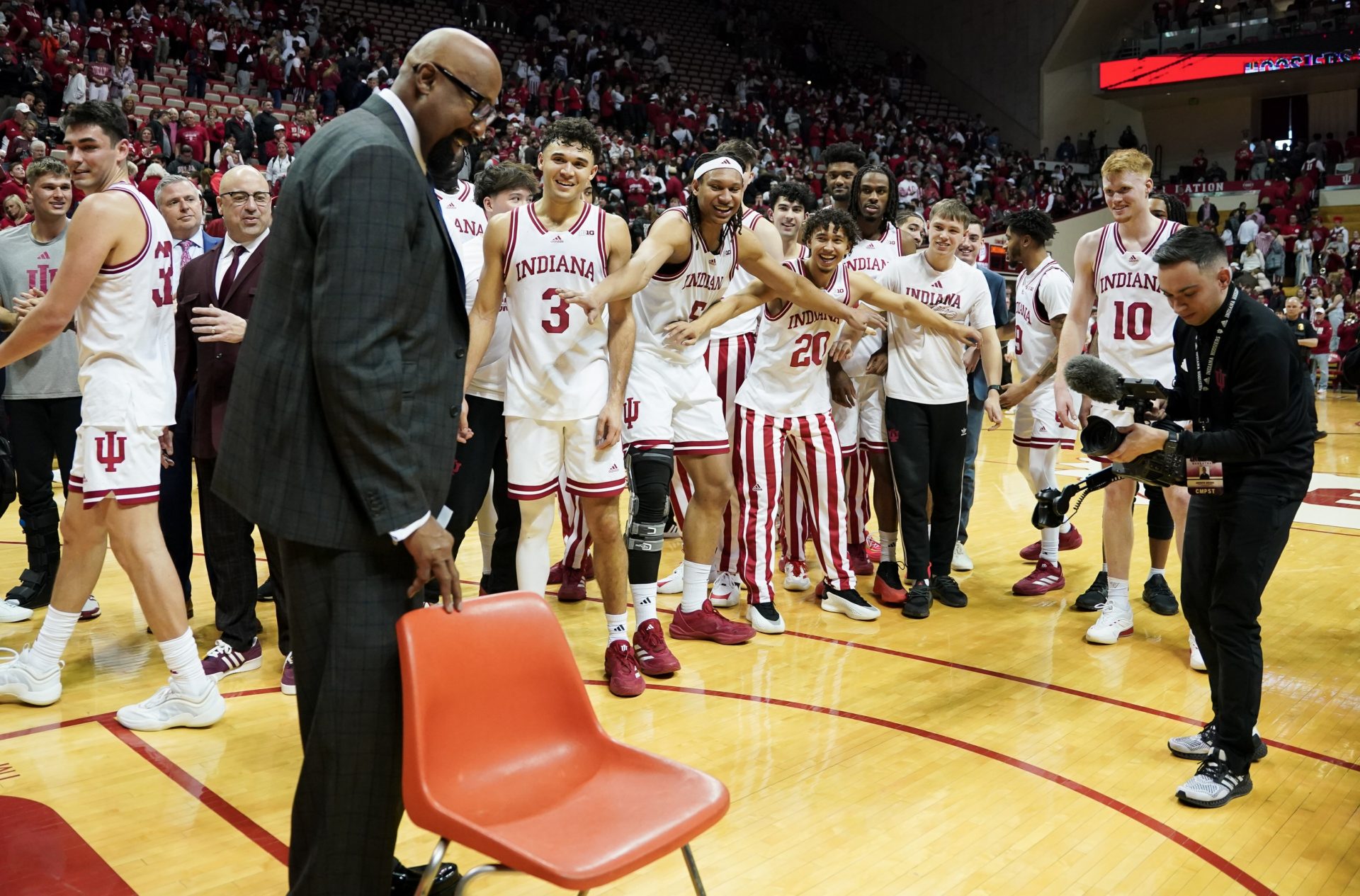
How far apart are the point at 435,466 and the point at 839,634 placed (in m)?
3.45

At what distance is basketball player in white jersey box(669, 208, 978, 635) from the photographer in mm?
5484

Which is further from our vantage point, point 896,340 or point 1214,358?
point 896,340

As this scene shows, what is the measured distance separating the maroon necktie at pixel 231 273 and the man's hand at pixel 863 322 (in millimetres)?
2797

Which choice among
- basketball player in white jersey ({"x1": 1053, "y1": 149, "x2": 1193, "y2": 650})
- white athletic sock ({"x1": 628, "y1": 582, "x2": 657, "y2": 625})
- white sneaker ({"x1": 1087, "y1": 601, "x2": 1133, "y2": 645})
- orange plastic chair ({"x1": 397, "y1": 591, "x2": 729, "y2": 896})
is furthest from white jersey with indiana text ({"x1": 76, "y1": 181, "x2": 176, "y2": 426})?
white sneaker ({"x1": 1087, "y1": 601, "x2": 1133, "y2": 645})

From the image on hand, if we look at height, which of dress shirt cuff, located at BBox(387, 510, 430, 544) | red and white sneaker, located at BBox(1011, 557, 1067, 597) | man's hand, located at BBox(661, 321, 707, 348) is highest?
man's hand, located at BBox(661, 321, 707, 348)

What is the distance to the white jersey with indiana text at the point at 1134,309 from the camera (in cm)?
515

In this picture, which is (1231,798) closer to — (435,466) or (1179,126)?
(435,466)

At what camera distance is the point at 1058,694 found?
4.51 metres

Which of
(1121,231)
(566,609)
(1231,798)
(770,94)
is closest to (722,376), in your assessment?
(566,609)

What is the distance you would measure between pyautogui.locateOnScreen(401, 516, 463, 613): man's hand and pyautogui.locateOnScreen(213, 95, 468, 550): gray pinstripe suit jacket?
0.04 meters

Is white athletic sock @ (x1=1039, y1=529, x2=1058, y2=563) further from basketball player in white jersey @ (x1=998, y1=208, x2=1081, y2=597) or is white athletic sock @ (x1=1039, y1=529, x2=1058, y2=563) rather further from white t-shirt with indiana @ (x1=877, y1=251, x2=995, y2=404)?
white t-shirt with indiana @ (x1=877, y1=251, x2=995, y2=404)

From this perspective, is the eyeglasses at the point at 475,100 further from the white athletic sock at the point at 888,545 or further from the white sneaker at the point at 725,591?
the white athletic sock at the point at 888,545

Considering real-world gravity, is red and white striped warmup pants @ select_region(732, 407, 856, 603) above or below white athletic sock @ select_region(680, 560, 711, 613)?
above

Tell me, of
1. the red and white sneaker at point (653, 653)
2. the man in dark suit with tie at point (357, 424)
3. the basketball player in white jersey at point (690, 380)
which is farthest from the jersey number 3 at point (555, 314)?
the man in dark suit with tie at point (357, 424)
